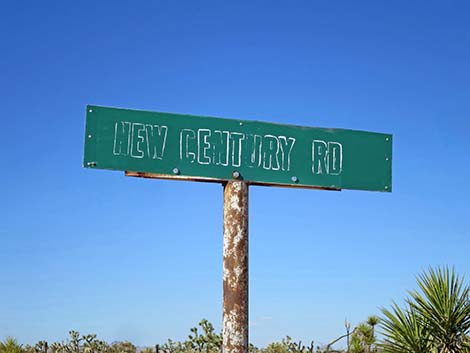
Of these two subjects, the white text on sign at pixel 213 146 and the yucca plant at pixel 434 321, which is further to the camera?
the yucca plant at pixel 434 321

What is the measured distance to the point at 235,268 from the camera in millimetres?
3258

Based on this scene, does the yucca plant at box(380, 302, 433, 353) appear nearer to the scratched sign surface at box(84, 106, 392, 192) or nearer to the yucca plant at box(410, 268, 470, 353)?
the yucca plant at box(410, 268, 470, 353)

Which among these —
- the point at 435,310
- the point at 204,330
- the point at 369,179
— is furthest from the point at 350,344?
the point at 369,179

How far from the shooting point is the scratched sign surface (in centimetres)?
330

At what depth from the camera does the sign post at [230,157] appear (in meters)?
3.26

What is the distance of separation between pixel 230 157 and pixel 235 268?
0.56m

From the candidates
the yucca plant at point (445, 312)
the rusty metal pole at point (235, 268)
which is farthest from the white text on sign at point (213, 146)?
the yucca plant at point (445, 312)

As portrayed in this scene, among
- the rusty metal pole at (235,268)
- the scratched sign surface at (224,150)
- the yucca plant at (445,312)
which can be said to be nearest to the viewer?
the rusty metal pole at (235,268)

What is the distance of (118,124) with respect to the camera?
3.31 m

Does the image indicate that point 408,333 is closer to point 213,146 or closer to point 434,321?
point 434,321

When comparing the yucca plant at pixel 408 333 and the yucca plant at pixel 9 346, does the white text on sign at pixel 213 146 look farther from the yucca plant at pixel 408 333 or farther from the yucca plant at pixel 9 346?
the yucca plant at pixel 9 346

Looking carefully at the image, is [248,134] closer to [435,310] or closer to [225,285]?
[225,285]

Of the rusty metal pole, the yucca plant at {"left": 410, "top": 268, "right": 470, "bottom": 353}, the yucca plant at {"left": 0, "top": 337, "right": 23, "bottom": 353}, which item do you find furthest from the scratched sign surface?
the yucca plant at {"left": 0, "top": 337, "right": 23, "bottom": 353}

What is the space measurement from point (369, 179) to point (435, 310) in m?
4.83
